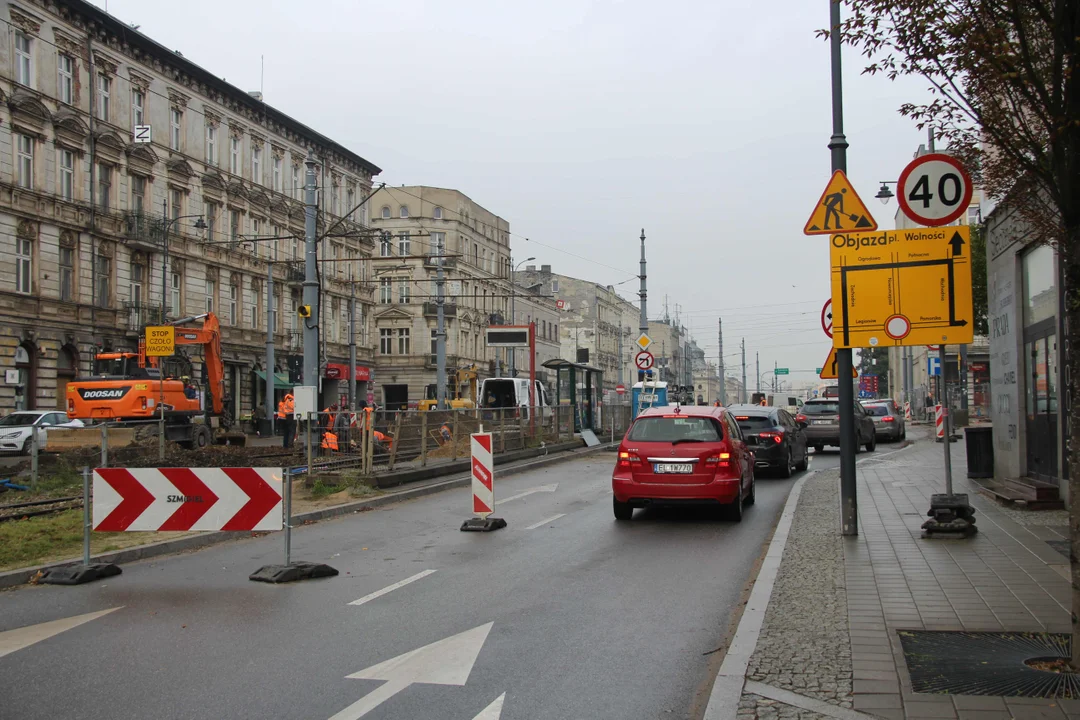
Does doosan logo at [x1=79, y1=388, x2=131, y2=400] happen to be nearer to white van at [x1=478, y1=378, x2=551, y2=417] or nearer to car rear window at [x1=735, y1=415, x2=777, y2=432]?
car rear window at [x1=735, y1=415, x2=777, y2=432]

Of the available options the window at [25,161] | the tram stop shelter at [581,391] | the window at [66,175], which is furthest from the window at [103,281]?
the tram stop shelter at [581,391]

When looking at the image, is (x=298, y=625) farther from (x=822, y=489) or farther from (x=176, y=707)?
(x=822, y=489)

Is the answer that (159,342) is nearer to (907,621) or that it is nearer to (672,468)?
(672,468)

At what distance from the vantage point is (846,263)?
1073 cm

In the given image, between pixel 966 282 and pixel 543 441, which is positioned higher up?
pixel 966 282

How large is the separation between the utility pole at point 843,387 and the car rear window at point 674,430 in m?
2.59

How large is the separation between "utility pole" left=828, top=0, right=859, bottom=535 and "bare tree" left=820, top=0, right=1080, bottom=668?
3.24 metres

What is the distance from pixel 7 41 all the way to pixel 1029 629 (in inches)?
1470

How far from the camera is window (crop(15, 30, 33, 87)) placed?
3491cm

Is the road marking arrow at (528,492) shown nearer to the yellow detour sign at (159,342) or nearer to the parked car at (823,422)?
the yellow detour sign at (159,342)

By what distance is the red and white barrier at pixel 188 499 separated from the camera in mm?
9656

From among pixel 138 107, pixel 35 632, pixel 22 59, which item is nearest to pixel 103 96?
pixel 138 107

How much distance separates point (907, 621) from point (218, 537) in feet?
27.3

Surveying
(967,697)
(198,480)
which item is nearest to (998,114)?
(967,697)
